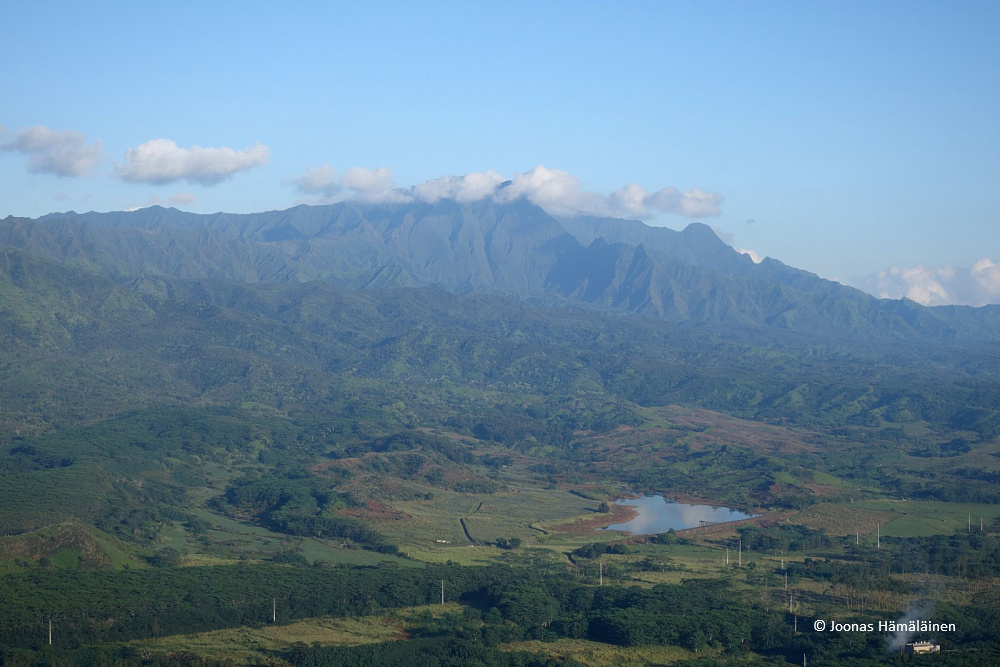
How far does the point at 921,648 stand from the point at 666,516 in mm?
51280

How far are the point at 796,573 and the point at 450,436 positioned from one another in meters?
77.8

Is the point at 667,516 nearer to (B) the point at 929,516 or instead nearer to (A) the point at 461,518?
(A) the point at 461,518

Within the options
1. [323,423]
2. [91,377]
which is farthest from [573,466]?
[91,377]

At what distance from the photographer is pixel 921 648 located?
191ft

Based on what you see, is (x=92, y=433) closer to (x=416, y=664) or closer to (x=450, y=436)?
(x=450, y=436)

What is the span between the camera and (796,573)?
80.0 metres

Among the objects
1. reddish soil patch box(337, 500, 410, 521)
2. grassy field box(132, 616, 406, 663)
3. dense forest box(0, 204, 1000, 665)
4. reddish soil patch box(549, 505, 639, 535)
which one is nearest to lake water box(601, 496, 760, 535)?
reddish soil patch box(549, 505, 639, 535)

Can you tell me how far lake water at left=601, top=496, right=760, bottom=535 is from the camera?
10288cm

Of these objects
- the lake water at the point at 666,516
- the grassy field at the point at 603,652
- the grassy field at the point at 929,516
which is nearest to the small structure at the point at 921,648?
the grassy field at the point at 603,652

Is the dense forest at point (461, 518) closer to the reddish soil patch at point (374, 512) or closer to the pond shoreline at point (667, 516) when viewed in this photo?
the reddish soil patch at point (374, 512)

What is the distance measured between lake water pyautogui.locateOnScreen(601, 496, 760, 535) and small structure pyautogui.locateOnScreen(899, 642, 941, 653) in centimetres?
4154

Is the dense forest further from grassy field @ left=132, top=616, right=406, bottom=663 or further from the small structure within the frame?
the small structure

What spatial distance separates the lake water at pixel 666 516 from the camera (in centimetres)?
10288

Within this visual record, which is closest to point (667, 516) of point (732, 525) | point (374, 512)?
point (732, 525)
